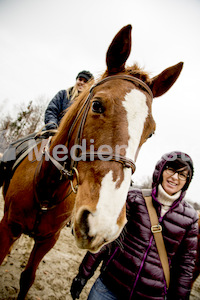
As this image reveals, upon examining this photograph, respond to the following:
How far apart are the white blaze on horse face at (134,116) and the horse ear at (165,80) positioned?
536 millimetres

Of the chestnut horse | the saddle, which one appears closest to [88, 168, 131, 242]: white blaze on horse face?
the chestnut horse

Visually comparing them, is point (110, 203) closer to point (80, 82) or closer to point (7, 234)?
point (7, 234)

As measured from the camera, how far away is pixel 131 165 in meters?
1.20

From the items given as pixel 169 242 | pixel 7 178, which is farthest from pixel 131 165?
pixel 7 178

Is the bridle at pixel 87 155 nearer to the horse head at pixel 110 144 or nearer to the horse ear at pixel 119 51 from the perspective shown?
the horse head at pixel 110 144

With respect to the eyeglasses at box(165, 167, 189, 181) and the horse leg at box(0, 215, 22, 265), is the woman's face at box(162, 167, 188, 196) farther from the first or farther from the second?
the horse leg at box(0, 215, 22, 265)

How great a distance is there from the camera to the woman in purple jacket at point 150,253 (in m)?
1.83

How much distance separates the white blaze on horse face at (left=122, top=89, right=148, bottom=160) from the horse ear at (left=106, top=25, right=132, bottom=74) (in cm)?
48

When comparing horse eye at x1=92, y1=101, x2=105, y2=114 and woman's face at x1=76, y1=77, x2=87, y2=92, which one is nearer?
horse eye at x1=92, y1=101, x2=105, y2=114

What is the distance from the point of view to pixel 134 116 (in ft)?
4.35

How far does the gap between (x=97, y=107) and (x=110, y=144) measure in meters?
0.41

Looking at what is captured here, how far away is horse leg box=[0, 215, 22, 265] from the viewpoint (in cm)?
211

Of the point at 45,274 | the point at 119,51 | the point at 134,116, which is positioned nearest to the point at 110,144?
the point at 134,116

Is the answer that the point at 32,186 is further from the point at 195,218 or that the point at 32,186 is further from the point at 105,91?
the point at 195,218
